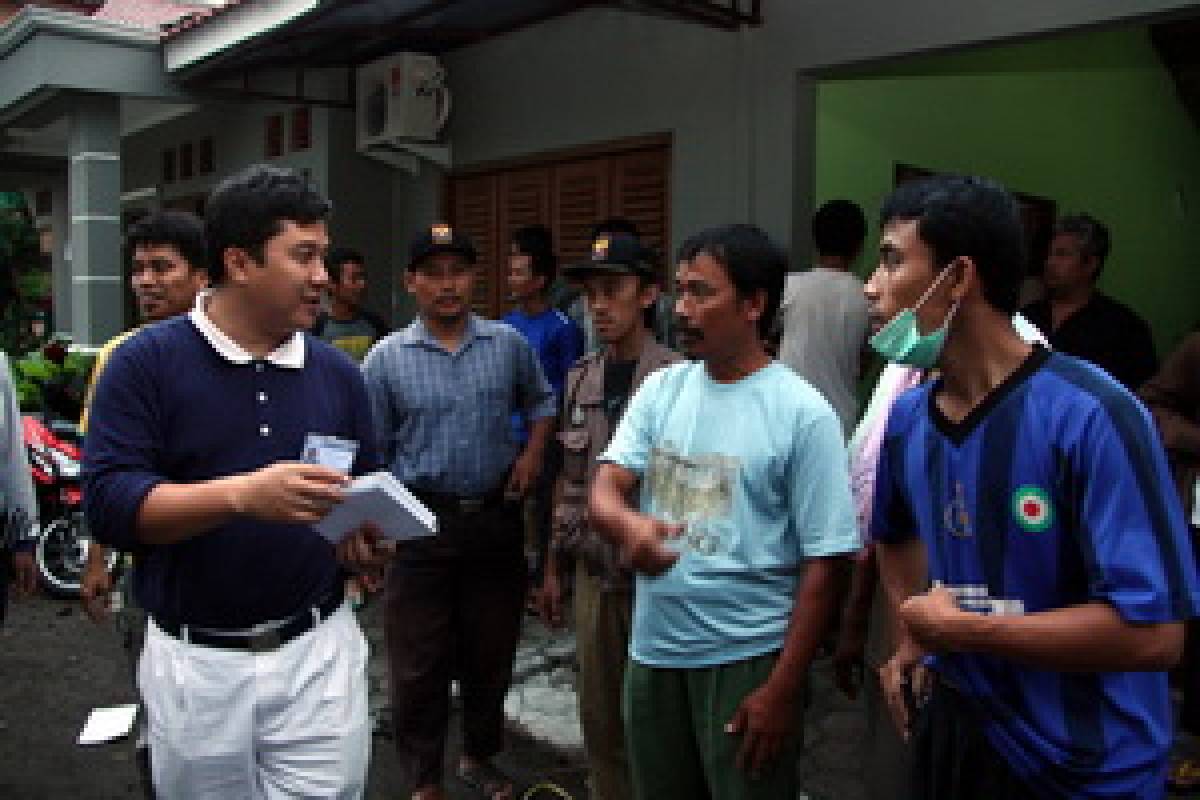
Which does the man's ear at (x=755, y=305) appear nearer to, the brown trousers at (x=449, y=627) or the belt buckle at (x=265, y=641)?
the belt buckle at (x=265, y=641)

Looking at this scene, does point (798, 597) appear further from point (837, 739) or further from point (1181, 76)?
point (1181, 76)

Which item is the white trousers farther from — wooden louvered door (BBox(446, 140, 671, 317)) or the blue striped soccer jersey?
wooden louvered door (BBox(446, 140, 671, 317))

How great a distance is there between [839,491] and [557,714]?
269cm

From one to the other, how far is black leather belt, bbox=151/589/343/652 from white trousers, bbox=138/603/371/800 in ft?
0.05

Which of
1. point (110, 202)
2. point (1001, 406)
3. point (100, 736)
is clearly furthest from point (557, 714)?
point (110, 202)

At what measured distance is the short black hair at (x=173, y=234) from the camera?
322 cm

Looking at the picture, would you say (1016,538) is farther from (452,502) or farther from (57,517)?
(57,517)

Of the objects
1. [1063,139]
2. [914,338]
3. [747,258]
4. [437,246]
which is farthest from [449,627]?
[1063,139]

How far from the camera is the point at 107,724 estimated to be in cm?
460

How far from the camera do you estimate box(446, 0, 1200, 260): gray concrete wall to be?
5.40 m

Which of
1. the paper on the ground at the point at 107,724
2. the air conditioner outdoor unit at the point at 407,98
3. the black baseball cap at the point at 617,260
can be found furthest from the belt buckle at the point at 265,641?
the air conditioner outdoor unit at the point at 407,98

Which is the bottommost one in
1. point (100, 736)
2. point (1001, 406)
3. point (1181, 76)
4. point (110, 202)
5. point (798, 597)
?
point (100, 736)

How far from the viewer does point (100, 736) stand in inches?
175

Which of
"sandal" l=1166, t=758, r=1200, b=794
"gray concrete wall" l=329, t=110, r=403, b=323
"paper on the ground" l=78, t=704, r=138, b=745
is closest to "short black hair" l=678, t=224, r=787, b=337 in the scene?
"sandal" l=1166, t=758, r=1200, b=794
